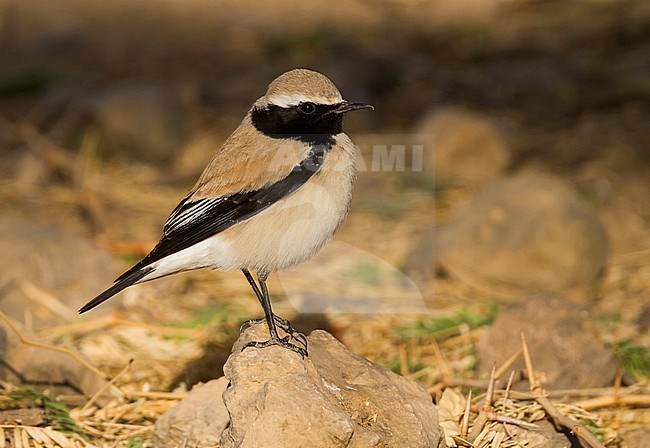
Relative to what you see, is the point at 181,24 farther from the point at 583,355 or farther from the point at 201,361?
the point at 583,355

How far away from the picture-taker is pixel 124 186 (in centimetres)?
876

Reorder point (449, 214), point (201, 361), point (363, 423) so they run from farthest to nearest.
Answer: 1. point (449, 214)
2. point (201, 361)
3. point (363, 423)

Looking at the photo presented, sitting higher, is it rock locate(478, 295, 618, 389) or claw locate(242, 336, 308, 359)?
claw locate(242, 336, 308, 359)

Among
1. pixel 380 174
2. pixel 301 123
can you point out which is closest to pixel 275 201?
pixel 301 123

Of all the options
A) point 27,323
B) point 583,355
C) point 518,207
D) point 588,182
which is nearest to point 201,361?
point 27,323

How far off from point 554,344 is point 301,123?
1.85m

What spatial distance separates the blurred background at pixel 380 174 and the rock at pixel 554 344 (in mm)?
13

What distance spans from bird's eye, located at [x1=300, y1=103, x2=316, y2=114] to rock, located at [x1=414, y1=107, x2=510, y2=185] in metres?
4.57

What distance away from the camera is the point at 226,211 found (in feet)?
13.8

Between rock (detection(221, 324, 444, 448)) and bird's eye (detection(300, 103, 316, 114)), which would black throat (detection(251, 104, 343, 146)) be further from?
rock (detection(221, 324, 444, 448))

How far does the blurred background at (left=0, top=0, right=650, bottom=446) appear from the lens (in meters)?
5.70

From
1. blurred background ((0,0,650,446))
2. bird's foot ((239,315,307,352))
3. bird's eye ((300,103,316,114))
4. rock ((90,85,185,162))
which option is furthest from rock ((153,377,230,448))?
rock ((90,85,185,162))


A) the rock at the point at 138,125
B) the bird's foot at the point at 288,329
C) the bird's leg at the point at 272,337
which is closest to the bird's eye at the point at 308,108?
the bird's leg at the point at 272,337

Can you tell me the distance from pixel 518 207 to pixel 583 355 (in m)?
2.11
